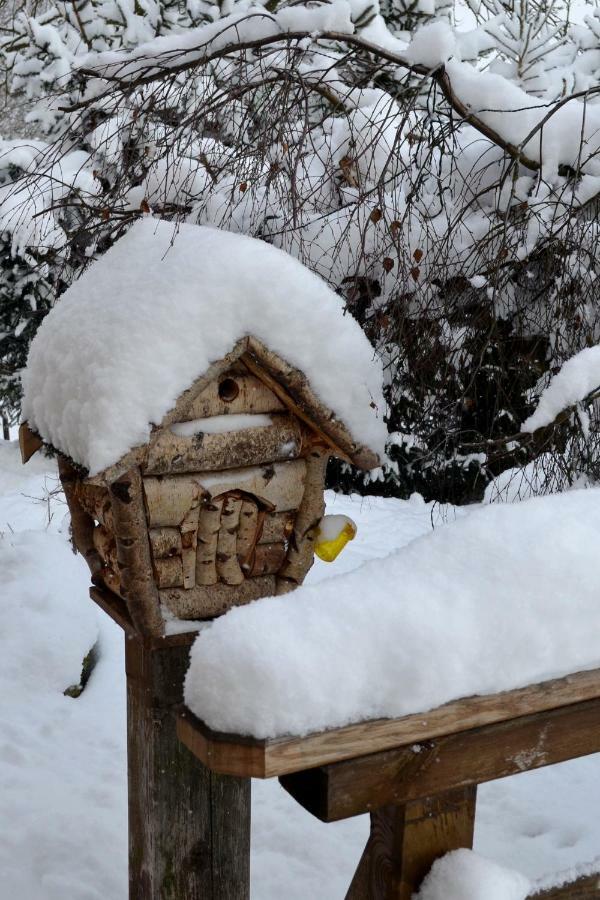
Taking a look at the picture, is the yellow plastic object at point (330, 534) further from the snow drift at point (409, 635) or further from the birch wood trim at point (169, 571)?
the snow drift at point (409, 635)

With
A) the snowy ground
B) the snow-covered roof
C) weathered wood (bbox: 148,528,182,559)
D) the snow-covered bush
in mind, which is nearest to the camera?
the snow-covered roof

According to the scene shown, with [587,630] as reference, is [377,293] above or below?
above

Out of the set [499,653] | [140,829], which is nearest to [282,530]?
[140,829]

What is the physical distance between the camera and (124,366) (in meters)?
1.89

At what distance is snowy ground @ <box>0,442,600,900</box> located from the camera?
3756mm

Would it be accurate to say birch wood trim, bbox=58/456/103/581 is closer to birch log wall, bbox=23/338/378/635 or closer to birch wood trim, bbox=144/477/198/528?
birch log wall, bbox=23/338/378/635

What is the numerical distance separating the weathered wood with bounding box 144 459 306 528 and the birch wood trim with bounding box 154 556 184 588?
0.09 metres

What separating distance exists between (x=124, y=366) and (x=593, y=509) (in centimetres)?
94

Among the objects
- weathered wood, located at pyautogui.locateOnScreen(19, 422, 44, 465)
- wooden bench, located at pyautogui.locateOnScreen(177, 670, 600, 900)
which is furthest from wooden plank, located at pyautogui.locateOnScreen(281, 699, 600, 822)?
weathered wood, located at pyautogui.locateOnScreen(19, 422, 44, 465)

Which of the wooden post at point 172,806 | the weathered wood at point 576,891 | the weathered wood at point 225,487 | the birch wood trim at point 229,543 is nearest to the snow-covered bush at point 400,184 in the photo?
the weathered wood at point 225,487

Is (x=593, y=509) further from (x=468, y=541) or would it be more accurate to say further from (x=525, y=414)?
(x=525, y=414)

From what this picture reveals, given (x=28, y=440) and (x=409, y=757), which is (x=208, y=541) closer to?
(x=28, y=440)

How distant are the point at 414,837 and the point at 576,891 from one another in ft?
1.32

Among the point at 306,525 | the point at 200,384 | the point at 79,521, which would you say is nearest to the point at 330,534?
the point at 306,525
